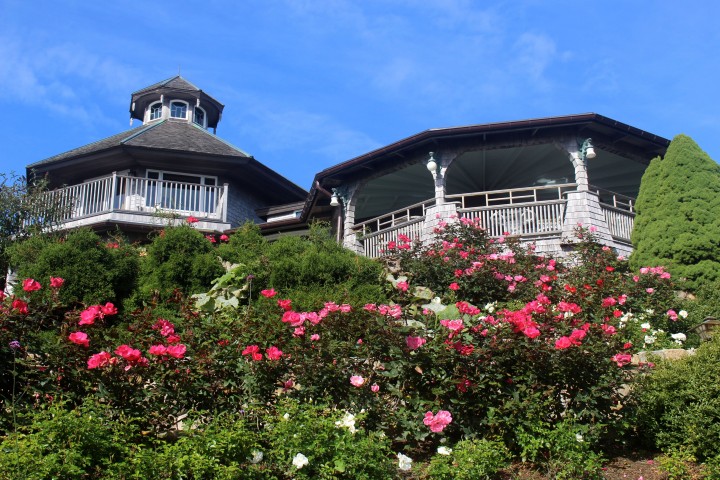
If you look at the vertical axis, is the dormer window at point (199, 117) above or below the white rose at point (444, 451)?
above

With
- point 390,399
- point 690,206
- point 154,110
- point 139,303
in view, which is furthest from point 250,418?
point 154,110

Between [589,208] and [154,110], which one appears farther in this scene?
[154,110]

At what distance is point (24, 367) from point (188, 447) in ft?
5.03

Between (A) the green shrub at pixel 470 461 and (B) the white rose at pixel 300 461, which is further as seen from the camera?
(A) the green shrub at pixel 470 461

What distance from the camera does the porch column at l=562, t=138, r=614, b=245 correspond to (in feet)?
47.0

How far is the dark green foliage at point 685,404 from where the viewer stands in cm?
574

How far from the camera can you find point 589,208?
1457 centimetres

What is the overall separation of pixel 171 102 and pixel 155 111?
0.60m

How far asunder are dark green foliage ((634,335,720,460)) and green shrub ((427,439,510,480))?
127 cm

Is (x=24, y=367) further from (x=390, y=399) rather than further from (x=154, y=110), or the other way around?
(x=154, y=110)

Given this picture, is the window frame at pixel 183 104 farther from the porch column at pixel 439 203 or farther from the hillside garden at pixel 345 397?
the hillside garden at pixel 345 397

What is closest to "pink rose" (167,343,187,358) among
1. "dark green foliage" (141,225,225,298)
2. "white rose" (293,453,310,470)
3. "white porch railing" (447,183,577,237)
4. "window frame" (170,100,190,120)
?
"white rose" (293,453,310,470)

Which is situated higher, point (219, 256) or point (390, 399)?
point (219, 256)

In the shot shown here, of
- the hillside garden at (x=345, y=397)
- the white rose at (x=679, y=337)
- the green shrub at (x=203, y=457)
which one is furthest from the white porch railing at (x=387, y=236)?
the green shrub at (x=203, y=457)
